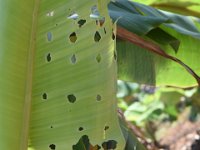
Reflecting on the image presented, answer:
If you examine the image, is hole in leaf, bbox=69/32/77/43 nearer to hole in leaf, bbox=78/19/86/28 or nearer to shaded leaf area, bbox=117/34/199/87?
hole in leaf, bbox=78/19/86/28

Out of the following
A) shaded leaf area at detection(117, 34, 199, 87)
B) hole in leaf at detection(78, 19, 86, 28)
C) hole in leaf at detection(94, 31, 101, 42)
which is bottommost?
hole in leaf at detection(94, 31, 101, 42)

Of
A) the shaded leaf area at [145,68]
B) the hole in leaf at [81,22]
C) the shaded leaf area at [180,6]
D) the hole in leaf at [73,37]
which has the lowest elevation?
the hole in leaf at [73,37]

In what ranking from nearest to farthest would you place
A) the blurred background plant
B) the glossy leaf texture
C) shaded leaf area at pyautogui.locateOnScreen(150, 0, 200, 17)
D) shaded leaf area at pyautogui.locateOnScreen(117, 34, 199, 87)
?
the glossy leaf texture, shaded leaf area at pyautogui.locateOnScreen(117, 34, 199, 87), shaded leaf area at pyautogui.locateOnScreen(150, 0, 200, 17), the blurred background plant

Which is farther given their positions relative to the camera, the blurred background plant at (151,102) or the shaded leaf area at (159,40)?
the blurred background plant at (151,102)

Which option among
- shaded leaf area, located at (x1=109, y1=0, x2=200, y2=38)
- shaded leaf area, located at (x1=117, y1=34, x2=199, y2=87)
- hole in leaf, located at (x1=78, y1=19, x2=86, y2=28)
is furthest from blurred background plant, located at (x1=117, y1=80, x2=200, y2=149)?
hole in leaf, located at (x1=78, y1=19, x2=86, y2=28)

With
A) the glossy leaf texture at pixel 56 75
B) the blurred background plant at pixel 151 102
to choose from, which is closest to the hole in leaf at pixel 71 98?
the glossy leaf texture at pixel 56 75

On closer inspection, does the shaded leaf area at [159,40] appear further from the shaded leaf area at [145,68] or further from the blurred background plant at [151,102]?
the blurred background plant at [151,102]

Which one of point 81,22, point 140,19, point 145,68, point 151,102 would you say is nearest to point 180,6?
point 145,68

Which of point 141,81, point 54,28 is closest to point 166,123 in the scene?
point 141,81
